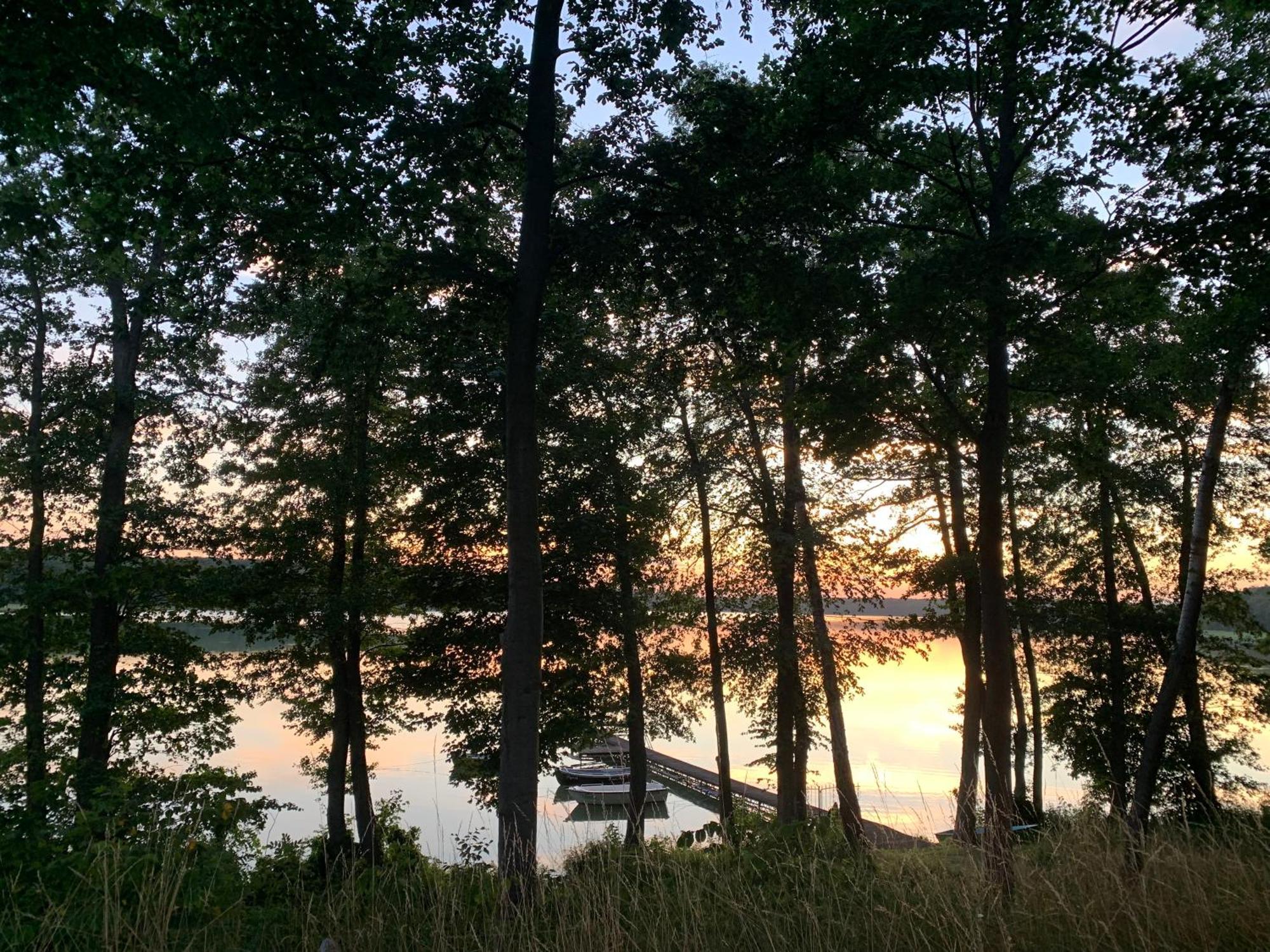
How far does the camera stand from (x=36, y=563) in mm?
15188

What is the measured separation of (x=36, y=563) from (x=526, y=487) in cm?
1327

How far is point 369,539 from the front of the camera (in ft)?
58.4

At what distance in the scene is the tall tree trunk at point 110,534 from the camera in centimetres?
1313

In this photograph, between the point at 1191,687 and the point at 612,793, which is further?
the point at 612,793

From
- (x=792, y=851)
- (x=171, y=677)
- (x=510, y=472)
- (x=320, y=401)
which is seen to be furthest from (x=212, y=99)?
(x=171, y=677)

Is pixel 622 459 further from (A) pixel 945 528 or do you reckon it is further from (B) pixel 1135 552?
(B) pixel 1135 552

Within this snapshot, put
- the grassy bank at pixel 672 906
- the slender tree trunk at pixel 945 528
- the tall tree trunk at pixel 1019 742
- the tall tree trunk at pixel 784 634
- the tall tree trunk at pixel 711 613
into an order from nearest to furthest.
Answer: the grassy bank at pixel 672 906 → the tall tree trunk at pixel 784 634 → the tall tree trunk at pixel 711 613 → the slender tree trunk at pixel 945 528 → the tall tree trunk at pixel 1019 742

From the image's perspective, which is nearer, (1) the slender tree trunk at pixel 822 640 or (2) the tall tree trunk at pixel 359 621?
(2) the tall tree trunk at pixel 359 621

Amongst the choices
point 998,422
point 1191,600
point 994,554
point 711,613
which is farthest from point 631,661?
point 998,422

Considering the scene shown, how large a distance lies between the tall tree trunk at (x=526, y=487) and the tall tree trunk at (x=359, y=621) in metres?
9.23

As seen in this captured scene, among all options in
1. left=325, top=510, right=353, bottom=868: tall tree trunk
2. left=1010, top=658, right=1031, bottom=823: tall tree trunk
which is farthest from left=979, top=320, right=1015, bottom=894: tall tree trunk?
left=1010, top=658, right=1031, bottom=823: tall tree trunk

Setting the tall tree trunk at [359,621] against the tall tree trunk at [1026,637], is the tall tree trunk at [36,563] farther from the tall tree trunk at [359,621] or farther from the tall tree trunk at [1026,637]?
the tall tree trunk at [1026,637]

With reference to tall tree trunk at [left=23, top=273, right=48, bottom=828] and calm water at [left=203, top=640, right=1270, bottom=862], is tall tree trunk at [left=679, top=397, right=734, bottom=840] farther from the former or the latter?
tall tree trunk at [left=23, top=273, right=48, bottom=828]

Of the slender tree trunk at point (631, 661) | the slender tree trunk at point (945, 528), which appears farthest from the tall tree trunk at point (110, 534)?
the slender tree trunk at point (945, 528)
